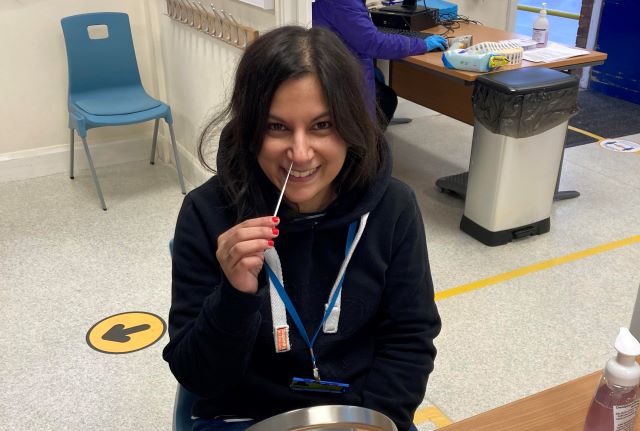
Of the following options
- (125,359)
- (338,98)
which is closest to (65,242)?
(125,359)

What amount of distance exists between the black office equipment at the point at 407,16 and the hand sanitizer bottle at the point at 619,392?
285cm

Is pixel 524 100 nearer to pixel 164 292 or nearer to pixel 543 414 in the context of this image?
pixel 164 292

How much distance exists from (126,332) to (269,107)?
61.6 inches

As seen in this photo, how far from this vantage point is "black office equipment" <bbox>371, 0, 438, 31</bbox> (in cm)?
340

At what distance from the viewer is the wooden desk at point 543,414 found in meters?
0.87

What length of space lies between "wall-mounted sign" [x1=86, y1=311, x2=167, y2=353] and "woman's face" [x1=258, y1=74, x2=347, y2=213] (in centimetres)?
139

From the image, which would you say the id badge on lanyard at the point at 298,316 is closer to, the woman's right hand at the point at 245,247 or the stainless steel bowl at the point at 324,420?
the woman's right hand at the point at 245,247

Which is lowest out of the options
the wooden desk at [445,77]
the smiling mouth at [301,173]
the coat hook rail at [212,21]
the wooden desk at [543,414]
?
the wooden desk at [445,77]

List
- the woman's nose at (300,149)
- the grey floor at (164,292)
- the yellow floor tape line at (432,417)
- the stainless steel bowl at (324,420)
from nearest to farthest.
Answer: the stainless steel bowl at (324,420)
the woman's nose at (300,149)
the yellow floor tape line at (432,417)
the grey floor at (164,292)

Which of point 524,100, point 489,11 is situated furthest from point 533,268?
point 489,11

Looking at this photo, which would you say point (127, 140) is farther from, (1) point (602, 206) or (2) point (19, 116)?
(1) point (602, 206)

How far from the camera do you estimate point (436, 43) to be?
3039 millimetres

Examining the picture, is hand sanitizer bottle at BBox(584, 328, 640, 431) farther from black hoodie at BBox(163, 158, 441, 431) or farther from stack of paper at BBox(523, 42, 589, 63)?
stack of paper at BBox(523, 42, 589, 63)

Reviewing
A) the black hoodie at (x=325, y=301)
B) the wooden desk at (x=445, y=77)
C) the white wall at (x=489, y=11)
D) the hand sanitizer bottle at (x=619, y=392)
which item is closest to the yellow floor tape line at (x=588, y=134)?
the white wall at (x=489, y=11)
